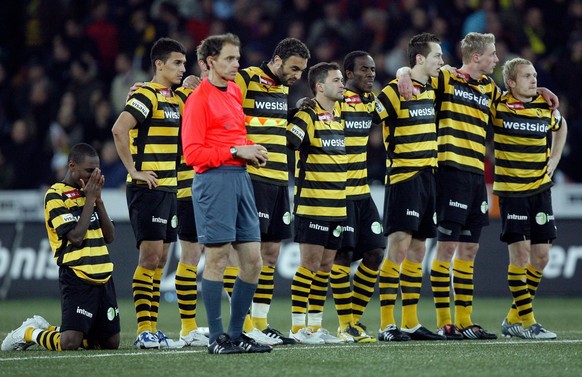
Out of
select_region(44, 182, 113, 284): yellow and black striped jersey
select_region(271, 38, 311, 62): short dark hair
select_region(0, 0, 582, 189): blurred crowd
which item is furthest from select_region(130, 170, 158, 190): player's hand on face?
select_region(0, 0, 582, 189): blurred crowd

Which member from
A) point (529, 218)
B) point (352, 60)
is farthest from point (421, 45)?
point (529, 218)

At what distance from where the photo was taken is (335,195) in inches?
388

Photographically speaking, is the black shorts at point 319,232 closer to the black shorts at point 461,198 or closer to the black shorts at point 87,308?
the black shorts at point 461,198

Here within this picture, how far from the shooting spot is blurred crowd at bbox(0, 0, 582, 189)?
→ 17672 millimetres

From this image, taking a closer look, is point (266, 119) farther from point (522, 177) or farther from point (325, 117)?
point (522, 177)

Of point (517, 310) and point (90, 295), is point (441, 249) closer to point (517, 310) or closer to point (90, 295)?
point (517, 310)

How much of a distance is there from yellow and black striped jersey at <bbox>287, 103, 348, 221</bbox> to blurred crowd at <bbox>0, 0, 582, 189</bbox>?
6.91 metres

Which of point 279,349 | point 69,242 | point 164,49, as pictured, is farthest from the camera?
point 164,49

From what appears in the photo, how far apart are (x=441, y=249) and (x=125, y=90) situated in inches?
376

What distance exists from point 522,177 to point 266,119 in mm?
2380

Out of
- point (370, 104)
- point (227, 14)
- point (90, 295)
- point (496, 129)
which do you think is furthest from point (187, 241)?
point (227, 14)

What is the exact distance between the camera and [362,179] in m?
10.2

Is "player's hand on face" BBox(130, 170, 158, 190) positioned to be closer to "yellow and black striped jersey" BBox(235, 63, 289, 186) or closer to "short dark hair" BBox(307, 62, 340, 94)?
"yellow and black striped jersey" BBox(235, 63, 289, 186)

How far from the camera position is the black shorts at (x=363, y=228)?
1011cm
